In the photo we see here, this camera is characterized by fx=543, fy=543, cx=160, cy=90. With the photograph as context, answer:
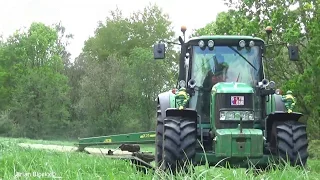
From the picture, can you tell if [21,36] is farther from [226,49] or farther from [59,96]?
[226,49]

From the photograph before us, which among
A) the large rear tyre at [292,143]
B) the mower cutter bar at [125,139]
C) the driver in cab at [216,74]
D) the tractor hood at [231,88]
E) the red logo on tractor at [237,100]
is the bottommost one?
the mower cutter bar at [125,139]

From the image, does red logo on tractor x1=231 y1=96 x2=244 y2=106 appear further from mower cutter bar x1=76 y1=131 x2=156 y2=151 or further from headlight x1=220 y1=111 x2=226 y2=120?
mower cutter bar x1=76 y1=131 x2=156 y2=151

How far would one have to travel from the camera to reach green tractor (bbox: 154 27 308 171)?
835cm

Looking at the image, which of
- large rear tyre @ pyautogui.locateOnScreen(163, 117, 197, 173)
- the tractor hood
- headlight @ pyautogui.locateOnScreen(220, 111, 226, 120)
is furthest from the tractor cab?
large rear tyre @ pyautogui.locateOnScreen(163, 117, 197, 173)

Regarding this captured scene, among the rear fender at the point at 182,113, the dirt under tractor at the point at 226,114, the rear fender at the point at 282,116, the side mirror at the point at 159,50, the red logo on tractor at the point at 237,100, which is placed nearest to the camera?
the dirt under tractor at the point at 226,114

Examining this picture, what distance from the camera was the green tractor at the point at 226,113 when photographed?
27.4ft

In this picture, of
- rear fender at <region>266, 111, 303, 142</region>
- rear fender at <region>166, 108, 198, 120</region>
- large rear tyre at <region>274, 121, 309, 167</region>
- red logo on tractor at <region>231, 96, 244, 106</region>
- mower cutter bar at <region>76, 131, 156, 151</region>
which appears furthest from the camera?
mower cutter bar at <region>76, 131, 156, 151</region>

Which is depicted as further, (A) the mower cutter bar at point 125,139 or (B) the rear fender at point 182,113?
(A) the mower cutter bar at point 125,139

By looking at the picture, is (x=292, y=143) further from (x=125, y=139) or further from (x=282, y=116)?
(x=125, y=139)

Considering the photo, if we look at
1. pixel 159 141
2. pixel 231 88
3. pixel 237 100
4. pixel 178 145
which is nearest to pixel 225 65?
pixel 231 88

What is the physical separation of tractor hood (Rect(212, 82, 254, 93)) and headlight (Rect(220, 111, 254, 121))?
1.11 feet

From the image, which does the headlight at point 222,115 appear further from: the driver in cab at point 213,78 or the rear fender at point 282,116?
the rear fender at point 282,116

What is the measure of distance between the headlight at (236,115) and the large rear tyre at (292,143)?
527 mm

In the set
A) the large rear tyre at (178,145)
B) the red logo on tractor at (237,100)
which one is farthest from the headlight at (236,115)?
the large rear tyre at (178,145)
